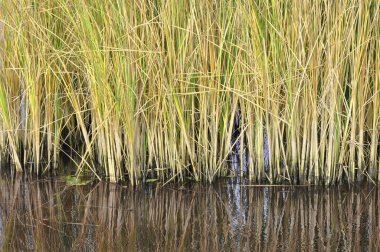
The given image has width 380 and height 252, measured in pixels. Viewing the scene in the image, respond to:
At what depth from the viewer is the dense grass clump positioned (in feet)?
13.1

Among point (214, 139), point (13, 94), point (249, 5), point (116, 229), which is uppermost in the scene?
point (249, 5)

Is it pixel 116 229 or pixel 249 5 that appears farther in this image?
pixel 249 5

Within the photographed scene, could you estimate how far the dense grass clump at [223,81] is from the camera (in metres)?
A: 3.99

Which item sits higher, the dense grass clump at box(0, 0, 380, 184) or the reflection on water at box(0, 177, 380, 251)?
the dense grass clump at box(0, 0, 380, 184)

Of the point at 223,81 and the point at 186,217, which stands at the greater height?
the point at 223,81

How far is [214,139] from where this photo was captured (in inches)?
163

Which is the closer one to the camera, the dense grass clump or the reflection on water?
the reflection on water

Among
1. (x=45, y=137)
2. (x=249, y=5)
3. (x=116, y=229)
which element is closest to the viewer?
(x=116, y=229)

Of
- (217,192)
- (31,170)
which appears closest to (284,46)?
(217,192)

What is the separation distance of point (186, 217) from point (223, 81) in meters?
0.90

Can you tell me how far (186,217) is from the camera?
147 inches

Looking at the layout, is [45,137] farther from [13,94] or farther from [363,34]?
[363,34]

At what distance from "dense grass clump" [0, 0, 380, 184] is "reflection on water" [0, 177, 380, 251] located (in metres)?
0.16

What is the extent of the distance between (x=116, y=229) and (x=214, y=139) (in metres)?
0.87
